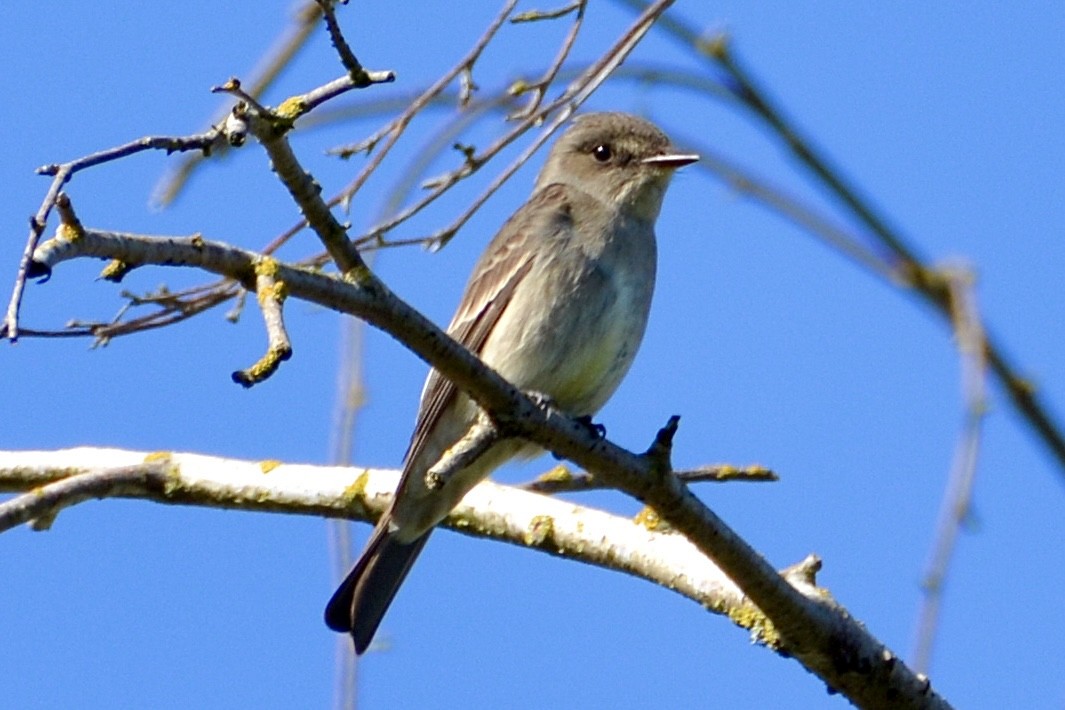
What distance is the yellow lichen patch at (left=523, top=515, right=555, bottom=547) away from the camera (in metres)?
5.46

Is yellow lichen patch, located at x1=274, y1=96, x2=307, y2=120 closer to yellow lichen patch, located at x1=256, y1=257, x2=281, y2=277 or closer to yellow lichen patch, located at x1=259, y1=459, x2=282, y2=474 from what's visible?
yellow lichen patch, located at x1=256, y1=257, x2=281, y2=277

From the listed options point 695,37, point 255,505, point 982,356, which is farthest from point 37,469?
point 982,356

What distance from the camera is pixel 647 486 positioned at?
4.41 metres

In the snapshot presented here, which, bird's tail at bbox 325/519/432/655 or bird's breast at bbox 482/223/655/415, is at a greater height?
bird's breast at bbox 482/223/655/415

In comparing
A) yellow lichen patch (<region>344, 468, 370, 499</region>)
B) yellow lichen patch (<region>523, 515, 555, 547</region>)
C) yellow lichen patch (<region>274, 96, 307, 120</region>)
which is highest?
yellow lichen patch (<region>344, 468, 370, 499</region>)

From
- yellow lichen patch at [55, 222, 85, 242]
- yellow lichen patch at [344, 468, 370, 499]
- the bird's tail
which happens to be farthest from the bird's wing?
yellow lichen patch at [55, 222, 85, 242]

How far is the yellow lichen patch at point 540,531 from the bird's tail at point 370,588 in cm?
78

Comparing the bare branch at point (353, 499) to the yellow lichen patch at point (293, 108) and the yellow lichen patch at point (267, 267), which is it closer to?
the yellow lichen patch at point (267, 267)

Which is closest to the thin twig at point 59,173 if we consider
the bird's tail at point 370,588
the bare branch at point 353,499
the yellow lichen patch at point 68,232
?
the yellow lichen patch at point 68,232

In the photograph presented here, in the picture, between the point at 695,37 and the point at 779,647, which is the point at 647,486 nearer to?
the point at 779,647

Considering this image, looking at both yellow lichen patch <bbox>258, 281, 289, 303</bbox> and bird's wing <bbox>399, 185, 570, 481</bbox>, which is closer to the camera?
yellow lichen patch <bbox>258, 281, 289, 303</bbox>

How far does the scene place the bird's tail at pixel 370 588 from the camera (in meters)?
6.17

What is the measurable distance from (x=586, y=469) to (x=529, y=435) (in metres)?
0.28

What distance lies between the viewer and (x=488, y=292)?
637 centimetres
